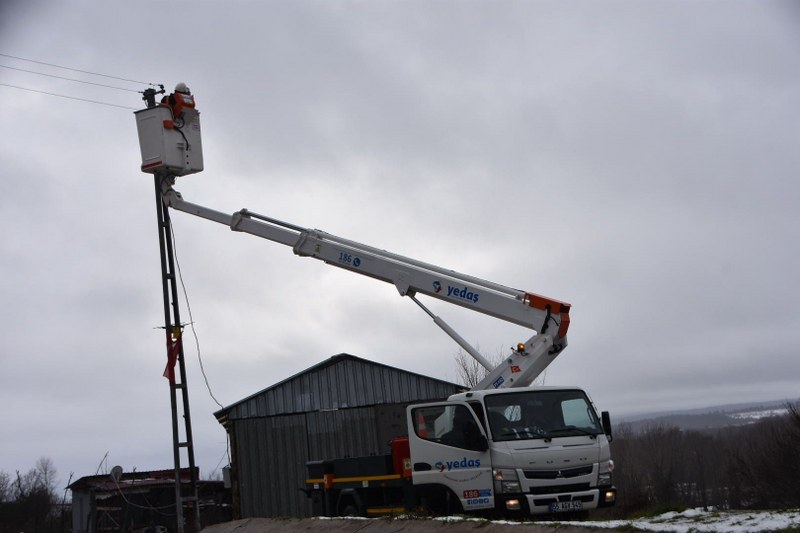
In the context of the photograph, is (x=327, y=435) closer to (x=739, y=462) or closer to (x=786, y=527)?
(x=739, y=462)

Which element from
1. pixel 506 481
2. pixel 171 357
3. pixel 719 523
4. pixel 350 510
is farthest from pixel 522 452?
pixel 171 357

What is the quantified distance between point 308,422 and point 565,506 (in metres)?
16.1

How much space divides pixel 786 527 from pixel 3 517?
32.6m

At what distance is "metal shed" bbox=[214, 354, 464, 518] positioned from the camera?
27672 millimetres

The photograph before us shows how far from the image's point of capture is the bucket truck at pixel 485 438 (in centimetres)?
1313

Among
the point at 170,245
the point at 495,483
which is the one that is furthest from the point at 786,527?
the point at 170,245

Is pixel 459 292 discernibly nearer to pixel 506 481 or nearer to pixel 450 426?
pixel 450 426

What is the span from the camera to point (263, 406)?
28.7 metres

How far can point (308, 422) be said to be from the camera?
2814 cm

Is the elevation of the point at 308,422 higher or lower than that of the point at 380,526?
higher

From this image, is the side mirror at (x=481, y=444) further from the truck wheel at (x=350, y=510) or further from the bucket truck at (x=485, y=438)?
the truck wheel at (x=350, y=510)

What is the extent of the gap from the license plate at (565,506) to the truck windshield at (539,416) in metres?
0.97

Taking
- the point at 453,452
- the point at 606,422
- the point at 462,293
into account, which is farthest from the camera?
the point at 462,293

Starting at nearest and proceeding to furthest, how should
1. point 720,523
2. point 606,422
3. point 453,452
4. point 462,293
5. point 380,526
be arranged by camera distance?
point 720,523 → point 380,526 → point 453,452 → point 606,422 → point 462,293
